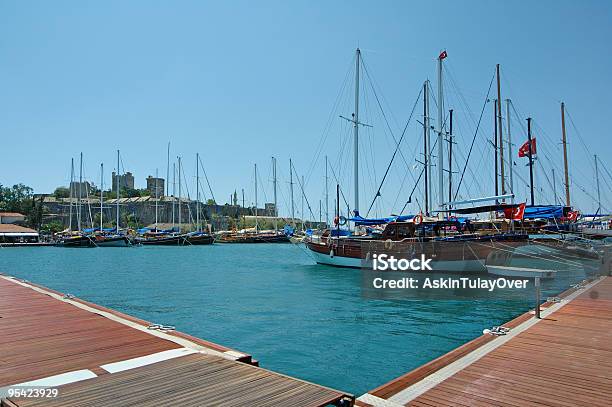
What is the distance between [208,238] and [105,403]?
104688 millimetres

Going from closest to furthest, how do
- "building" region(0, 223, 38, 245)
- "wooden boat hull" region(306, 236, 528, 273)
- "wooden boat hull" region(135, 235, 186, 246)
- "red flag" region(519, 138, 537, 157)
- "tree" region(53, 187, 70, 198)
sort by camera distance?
"wooden boat hull" region(306, 236, 528, 273)
"red flag" region(519, 138, 537, 157)
"wooden boat hull" region(135, 235, 186, 246)
"building" region(0, 223, 38, 245)
"tree" region(53, 187, 70, 198)

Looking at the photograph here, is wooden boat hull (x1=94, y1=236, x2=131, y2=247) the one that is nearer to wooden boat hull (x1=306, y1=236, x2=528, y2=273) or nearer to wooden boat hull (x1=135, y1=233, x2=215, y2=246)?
wooden boat hull (x1=135, y1=233, x2=215, y2=246)

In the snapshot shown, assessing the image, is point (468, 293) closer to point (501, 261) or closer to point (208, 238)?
point (501, 261)

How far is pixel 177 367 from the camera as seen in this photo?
648cm

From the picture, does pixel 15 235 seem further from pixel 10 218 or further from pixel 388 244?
pixel 388 244

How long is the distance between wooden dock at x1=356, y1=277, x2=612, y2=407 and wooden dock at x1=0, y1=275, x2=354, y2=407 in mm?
1082

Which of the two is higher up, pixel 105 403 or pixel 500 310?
pixel 105 403

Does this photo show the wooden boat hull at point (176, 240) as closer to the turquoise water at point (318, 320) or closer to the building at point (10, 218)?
the building at point (10, 218)

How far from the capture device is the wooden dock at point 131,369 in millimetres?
5199

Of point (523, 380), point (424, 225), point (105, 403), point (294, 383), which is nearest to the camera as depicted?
point (105, 403)

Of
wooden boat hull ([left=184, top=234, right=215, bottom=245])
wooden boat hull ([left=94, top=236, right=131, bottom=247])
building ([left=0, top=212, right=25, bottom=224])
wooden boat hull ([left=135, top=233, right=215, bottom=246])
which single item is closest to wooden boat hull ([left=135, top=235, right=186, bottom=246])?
wooden boat hull ([left=135, top=233, right=215, bottom=246])

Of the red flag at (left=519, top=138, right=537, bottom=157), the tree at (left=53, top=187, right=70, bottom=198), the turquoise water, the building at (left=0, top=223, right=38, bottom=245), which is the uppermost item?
the tree at (left=53, top=187, right=70, bottom=198)

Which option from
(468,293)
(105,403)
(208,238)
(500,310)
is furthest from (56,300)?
(208,238)

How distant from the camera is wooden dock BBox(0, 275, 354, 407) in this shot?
5199mm
